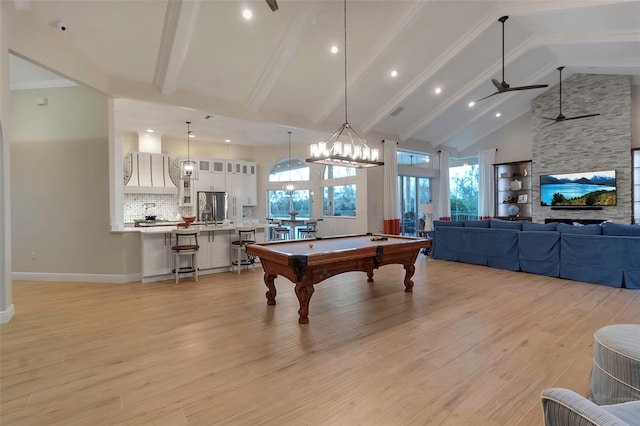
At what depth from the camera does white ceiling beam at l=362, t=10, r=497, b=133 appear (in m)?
6.28

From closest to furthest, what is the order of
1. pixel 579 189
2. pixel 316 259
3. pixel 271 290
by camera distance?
pixel 316 259 → pixel 271 290 → pixel 579 189

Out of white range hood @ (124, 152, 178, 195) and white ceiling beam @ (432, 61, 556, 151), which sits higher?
white ceiling beam @ (432, 61, 556, 151)

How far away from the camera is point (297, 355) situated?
9.29ft

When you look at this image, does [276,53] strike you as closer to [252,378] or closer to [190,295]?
[190,295]

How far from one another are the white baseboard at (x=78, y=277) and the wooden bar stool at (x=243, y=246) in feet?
5.81

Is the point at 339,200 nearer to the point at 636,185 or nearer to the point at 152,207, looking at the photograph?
the point at 152,207

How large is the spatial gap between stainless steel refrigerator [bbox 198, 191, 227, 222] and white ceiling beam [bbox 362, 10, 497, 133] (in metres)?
4.88

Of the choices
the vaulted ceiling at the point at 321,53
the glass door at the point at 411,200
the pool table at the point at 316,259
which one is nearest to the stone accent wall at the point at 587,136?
the vaulted ceiling at the point at 321,53

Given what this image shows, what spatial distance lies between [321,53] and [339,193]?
4596 millimetres

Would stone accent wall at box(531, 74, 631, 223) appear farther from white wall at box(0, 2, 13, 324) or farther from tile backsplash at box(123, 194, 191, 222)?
white wall at box(0, 2, 13, 324)

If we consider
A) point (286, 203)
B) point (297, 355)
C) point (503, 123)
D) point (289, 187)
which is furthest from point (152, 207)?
point (503, 123)

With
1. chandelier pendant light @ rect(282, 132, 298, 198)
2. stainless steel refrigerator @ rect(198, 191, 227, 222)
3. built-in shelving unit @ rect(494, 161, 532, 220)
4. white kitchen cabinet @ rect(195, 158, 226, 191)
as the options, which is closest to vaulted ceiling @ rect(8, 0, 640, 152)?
white kitchen cabinet @ rect(195, 158, 226, 191)

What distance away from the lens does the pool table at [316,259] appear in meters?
3.46

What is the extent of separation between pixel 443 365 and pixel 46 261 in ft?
22.6
